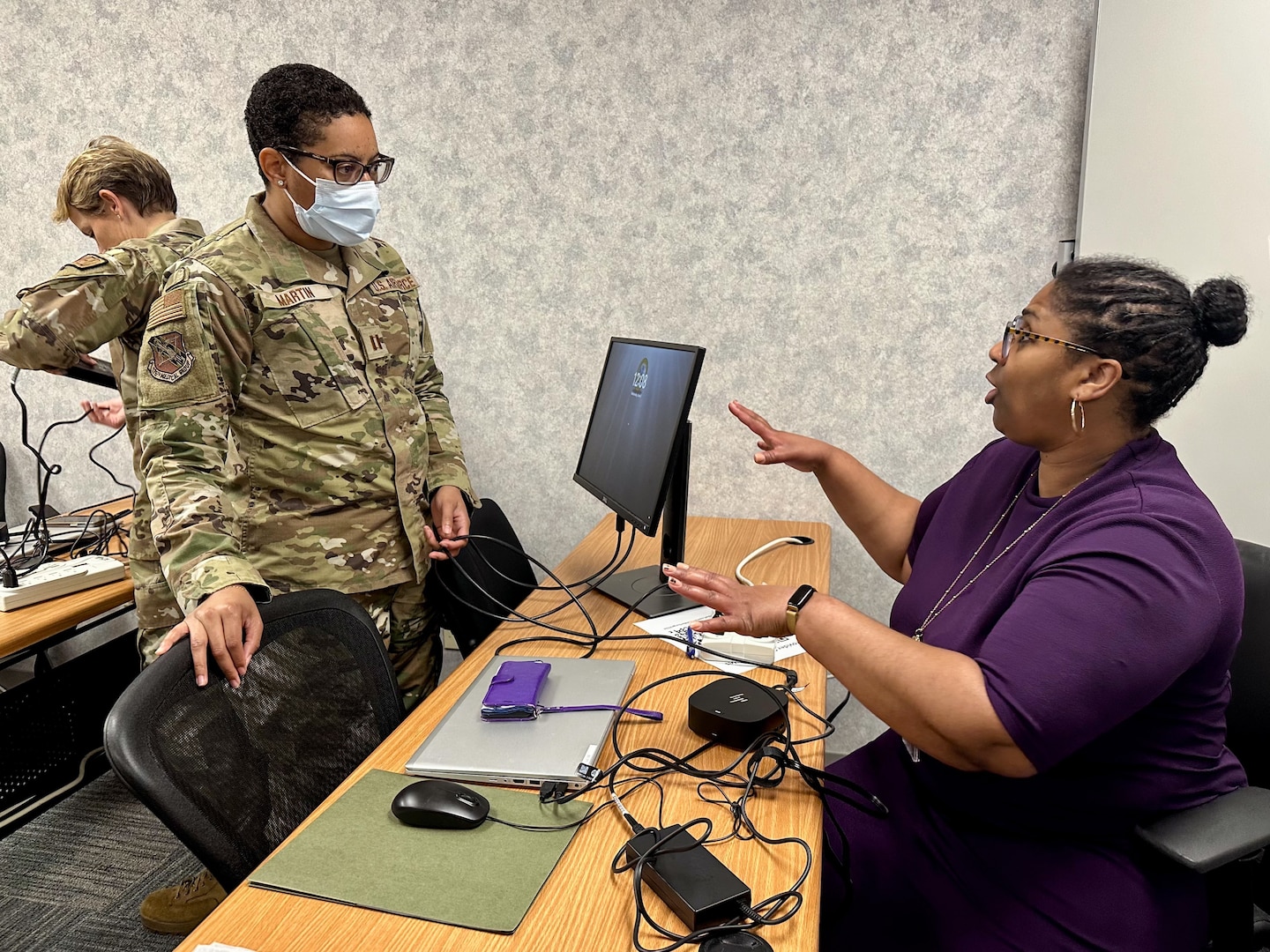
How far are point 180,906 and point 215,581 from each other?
42.5 inches

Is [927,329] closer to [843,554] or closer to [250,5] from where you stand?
[843,554]

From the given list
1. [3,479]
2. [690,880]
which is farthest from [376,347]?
[3,479]

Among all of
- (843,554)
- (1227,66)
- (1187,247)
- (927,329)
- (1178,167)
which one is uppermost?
(1227,66)

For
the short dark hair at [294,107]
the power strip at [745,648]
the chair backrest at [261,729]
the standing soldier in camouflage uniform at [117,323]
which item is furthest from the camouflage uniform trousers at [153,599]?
the power strip at [745,648]

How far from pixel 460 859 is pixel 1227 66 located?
1727 millimetres

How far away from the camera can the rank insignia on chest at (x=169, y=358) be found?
1.41m

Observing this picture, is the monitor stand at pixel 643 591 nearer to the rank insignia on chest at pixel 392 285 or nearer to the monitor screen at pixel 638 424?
the monitor screen at pixel 638 424

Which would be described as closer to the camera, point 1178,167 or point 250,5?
point 1178,167

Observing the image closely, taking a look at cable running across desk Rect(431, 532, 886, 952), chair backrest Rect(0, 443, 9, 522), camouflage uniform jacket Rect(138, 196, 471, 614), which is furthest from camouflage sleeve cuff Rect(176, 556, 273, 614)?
chair backrest Rect(0, 443, 9, 522)

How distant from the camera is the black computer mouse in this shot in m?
0.95

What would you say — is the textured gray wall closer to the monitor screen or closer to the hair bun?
the monitor screen

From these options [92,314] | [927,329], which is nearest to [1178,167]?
[927,329]

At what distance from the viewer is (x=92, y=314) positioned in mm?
1808

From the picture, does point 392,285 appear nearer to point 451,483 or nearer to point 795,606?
point 451,483
